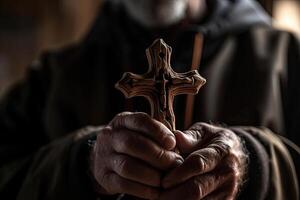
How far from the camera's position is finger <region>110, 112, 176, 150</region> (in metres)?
0.37

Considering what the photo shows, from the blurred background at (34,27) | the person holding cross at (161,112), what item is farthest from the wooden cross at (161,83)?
the blurred background at (34,27)

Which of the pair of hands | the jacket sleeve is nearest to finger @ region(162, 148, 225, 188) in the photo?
the pair of hands

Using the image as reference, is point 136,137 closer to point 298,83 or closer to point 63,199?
point 63,199

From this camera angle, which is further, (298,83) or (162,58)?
(298,83)

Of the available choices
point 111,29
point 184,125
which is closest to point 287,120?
point 184,125

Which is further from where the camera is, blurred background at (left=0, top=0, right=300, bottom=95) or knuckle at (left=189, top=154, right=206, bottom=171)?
blurred background at (left=0, top=0, right=300, bottom=95)

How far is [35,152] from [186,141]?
0.37 meters

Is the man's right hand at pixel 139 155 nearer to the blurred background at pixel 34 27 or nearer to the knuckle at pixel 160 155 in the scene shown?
the knuckle at pixel 160 155

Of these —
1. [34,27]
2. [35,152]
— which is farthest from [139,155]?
[34,27]

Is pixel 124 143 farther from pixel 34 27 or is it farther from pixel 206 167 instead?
pixel 34 27

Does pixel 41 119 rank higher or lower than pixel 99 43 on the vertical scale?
lower

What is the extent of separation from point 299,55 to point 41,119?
16.7 inches

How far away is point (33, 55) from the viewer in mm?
1670

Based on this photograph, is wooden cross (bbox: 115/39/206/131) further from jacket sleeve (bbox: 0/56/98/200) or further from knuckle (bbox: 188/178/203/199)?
jacket sleeve (bbox: 0/56/98/200)
